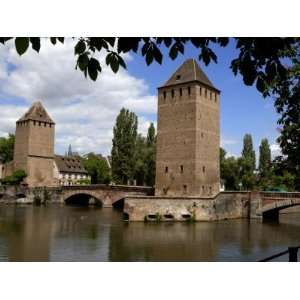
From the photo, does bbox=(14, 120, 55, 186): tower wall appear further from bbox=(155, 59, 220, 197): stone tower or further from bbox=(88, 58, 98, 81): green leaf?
bbox=(88, 58, 98, 81): green leaf

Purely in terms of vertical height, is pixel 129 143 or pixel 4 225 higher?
pixel 129 143

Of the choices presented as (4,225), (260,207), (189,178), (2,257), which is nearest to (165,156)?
(189,178)

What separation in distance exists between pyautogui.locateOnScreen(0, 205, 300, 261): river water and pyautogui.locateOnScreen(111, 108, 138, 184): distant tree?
10.6 metres

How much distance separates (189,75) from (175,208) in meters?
7.38

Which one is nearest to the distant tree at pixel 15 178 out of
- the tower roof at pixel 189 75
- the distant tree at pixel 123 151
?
the distant tree at pixel 123 151

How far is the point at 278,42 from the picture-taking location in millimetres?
2922

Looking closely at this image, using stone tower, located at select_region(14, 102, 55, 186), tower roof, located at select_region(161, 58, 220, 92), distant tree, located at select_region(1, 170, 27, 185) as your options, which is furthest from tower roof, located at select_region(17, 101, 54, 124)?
tower roof, located at select_region(161, 58, 220, 92)

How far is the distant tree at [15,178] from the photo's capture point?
32.8m

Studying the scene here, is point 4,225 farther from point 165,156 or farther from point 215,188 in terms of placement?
point 215,188

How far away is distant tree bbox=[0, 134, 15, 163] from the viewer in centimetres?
4068
